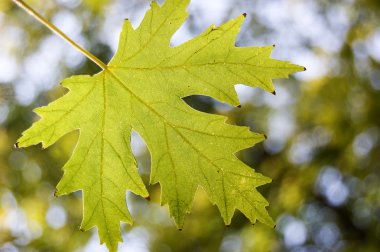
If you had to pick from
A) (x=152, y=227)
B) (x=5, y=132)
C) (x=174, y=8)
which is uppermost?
(x=174, y=8)

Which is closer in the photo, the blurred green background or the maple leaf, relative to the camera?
the maple leaf

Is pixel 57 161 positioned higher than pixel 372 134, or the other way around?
pixel 57 161

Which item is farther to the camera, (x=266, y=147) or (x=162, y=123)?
(x=266, y=147)

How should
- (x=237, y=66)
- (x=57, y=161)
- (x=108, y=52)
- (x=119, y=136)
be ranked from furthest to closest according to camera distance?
(x=108, y=52)
(x=57, y=161)
(x=119, y=136)
(x=237, y=66)

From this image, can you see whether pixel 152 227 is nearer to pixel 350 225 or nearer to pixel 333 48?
pixel 350 225

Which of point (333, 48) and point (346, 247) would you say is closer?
point (346, 247)

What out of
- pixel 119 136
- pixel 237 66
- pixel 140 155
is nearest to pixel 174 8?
pixel 237 66

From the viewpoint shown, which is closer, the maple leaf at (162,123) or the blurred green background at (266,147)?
the maple leaf at (162,123)

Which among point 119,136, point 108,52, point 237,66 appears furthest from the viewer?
point 108,52
